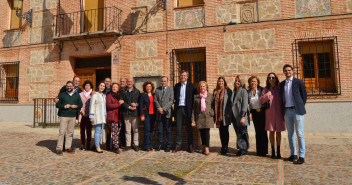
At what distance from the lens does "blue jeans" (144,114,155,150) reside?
19.3 feet

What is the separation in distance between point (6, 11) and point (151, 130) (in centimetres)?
1216

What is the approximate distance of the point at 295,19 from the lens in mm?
8836

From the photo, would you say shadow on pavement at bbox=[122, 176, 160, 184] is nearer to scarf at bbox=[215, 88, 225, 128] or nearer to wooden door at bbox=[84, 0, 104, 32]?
scarf at bbox=[215, 88, 225, 128]

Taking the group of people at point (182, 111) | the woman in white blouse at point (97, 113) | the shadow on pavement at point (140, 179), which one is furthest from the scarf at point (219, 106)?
the woman in white blouse at point (97, 113)

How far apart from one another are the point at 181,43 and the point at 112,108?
5.10 m

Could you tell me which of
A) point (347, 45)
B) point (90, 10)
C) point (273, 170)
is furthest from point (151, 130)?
point (90, 10)

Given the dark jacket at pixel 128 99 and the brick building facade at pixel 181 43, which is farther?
the brick building facade at pixel 181 43

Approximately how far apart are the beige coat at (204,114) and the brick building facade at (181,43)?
3.95 metres

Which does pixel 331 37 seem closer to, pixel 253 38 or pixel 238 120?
pixel 253 38

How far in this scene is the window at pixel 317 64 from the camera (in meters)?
8.62

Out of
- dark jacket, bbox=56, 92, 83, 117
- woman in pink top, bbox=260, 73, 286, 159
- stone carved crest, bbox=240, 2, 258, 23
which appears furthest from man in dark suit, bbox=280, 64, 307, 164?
stone carved crest, bbox=240, 2, 258, 23

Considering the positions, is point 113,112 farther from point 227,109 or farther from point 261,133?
point 261,133

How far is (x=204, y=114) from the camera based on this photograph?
5.53 meters

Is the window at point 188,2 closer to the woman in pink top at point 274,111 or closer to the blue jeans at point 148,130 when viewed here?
the blue jeans at point 148,130
